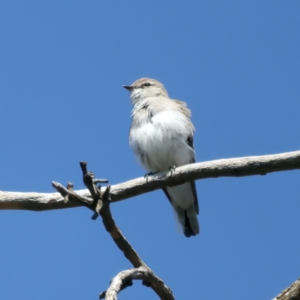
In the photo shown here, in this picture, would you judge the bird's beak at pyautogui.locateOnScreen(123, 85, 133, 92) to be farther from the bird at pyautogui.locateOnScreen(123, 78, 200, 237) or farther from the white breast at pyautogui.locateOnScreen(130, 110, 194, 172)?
the white breast at pyautogui.locateOnScreen(130, 110, 194, 172)

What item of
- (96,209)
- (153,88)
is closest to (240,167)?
(96,209)

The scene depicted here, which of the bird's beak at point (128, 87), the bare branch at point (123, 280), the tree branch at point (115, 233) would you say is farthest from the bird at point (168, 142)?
the bare branch at point (123, 280)

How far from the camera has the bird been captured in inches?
357

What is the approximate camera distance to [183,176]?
6.16 m

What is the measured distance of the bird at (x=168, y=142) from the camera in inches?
357

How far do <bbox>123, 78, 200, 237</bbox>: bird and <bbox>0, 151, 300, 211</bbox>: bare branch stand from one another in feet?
8.37

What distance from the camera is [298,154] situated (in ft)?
18.2

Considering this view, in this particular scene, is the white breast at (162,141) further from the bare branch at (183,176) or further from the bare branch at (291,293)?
the bare branch at (291,293)

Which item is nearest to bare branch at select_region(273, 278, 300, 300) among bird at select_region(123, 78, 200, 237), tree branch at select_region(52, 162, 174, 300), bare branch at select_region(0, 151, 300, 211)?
bare branch at select_region(0, 151, 300, 211)

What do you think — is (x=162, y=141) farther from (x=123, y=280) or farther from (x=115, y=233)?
(x=123, y=280)

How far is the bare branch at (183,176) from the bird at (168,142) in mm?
2552

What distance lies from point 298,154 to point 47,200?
2.41 metres

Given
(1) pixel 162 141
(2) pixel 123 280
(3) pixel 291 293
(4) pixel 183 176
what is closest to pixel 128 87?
(1) pixel 162 141

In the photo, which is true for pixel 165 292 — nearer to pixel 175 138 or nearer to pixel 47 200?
pixel 47 200
